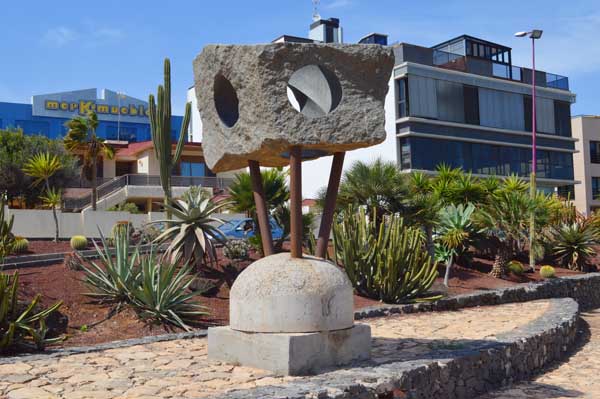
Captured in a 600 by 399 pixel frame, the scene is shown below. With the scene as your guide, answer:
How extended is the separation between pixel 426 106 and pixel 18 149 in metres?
22.3

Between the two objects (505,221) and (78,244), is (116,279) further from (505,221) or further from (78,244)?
(505,221)

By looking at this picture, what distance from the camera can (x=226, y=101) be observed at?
370 inches

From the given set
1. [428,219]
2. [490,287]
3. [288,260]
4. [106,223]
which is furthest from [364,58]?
[106,223]

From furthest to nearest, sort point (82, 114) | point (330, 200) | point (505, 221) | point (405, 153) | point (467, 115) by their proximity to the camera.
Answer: point (82, 114) → point (467, 115) → point (405, 153) → point (505, 221) → point (330, 200)

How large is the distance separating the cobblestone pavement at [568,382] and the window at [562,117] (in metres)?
37.0

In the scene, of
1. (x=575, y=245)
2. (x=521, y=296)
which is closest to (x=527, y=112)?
(x=575, y=245)

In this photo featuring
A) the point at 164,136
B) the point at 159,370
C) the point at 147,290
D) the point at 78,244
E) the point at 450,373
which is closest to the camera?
the point at 159,370

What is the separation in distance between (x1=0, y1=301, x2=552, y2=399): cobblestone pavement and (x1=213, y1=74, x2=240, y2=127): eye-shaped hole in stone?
3.14 metres

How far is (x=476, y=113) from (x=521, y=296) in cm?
2506

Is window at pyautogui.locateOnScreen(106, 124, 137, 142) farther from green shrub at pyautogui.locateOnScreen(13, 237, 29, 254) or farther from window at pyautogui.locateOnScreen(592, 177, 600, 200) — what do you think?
window at pyautogui.locateOnScreen(592, 177, 600, 200)

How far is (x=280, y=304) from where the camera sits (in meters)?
7.80

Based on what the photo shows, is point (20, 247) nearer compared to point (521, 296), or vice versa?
point (521, 296)

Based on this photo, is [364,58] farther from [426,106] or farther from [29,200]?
[426,106]

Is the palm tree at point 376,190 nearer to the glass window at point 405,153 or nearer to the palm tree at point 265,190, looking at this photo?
the palm tree at point 265,190
